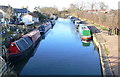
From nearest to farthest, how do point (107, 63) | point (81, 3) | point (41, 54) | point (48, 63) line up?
point (107, 63)
point (48, 63)
point (41, 54)
point (81, 3)

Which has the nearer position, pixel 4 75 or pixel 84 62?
pixel 4 75

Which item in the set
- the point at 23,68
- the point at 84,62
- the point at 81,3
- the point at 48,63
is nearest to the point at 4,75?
the point at 23,68

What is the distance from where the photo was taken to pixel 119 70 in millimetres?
8766

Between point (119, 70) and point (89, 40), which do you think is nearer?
point (119, 70)

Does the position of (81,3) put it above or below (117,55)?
above

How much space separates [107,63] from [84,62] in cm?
294

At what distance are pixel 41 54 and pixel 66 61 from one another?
10.3 feet

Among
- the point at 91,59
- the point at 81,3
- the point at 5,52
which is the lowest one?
the point at 91,59

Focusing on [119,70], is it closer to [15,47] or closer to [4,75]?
[4,75]

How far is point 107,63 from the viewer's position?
9781mm

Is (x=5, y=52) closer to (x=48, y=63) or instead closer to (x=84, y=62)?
(x=48, y=63)

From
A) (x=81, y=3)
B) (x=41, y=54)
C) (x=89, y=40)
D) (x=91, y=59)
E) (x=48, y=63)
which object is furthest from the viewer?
(x=81, y=3)

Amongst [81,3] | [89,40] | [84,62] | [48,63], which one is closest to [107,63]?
[84,62]

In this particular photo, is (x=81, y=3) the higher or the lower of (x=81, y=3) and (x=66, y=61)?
the higher
